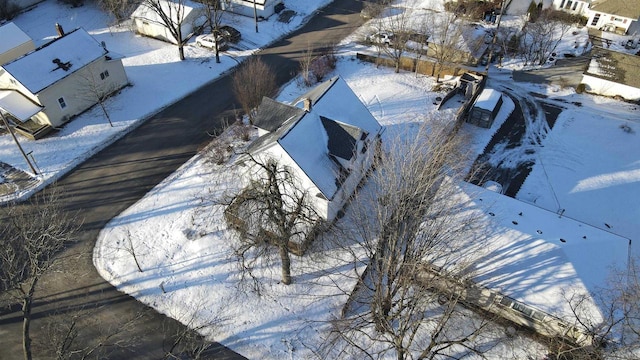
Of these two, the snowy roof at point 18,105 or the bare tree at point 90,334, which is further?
the snowy roof at point 18,105

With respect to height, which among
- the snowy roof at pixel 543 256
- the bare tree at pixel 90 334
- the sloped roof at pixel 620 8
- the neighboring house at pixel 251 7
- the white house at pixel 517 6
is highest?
the sloped roof at pixel 620 8

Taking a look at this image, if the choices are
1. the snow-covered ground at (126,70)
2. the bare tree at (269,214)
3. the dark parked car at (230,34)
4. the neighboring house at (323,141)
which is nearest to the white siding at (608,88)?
the neighboring house at (323,141)

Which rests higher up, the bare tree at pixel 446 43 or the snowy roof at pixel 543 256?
the bare tree at pixel 446 43

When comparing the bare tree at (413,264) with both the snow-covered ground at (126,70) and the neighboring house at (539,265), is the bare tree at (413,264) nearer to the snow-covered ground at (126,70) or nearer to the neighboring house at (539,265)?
the neighboring house at (539,265)

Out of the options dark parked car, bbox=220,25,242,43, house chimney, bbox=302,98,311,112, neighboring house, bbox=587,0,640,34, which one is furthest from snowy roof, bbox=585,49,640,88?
dark parked car, bbox=220,25,242,43

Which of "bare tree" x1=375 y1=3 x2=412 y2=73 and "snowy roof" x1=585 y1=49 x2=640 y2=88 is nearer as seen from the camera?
"snowy roof" x1=585 y1=49 x2=640 y2=88

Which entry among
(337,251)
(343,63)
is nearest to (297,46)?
(343,63)

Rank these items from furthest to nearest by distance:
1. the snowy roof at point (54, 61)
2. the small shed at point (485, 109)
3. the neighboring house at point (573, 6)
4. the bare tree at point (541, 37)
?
the neighboring house at point (573, 6) → the bare tree at point (541, 37) → the small shed at point (485, 109) → the snowy roof at point (54, 61)

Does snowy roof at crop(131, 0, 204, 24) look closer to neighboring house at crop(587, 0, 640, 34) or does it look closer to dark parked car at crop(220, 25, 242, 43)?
dark parked car at crop(220, 25, 242, 43)
